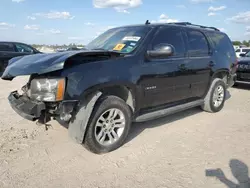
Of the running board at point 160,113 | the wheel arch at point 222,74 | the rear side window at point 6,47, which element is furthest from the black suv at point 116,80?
the rear side window at point 6,47

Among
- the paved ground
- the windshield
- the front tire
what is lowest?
the paved ground

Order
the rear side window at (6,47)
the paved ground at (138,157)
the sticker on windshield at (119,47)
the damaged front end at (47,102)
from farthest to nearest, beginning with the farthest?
the rear side window at (6,47)
the sticker on windshield at (119,47)
the damaged front end at (47,102)
the paved ground at (138,157)

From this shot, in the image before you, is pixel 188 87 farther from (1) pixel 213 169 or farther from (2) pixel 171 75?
(1) pixel 213 169

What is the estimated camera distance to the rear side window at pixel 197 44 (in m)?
4.83

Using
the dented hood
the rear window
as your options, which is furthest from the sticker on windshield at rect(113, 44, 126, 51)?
the rear window

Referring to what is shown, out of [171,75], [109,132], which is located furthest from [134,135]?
[171,75]

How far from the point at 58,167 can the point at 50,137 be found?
3.42ft

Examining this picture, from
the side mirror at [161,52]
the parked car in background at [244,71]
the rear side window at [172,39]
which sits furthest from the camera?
the parked car in background at [244,71]

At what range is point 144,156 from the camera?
11.6 feet

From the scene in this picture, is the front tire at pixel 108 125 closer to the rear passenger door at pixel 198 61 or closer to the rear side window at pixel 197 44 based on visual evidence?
the rear passenger door at pixel 198 61

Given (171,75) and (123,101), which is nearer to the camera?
(123,101)

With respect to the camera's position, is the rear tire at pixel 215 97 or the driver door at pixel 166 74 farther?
the rear tire at pixel 215 97

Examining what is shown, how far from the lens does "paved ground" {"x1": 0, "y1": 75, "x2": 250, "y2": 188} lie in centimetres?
291

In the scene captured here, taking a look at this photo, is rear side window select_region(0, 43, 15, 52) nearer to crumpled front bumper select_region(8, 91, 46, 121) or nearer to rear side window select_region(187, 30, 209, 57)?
crumpled front bumper select_region(8, 91, 46, 121)
